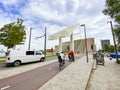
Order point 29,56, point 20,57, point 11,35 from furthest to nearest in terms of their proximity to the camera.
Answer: point 11,35 < point 29,56 < point 20,57

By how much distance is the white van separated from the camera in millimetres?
13570

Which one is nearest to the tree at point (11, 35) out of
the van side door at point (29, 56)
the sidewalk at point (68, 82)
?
the van side door at point (29, 56)

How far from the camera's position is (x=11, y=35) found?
1820 cm

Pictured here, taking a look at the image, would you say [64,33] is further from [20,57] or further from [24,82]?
[24,82]

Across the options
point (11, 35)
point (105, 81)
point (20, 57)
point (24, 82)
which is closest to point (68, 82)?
point (105, 81)

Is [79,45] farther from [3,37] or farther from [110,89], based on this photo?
[110,89]

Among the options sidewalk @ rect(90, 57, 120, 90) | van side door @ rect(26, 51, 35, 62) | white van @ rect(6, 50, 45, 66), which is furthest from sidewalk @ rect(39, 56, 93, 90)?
van side door @ rect(26, 51, 35, 62)

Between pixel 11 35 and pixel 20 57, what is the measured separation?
18.3 ft

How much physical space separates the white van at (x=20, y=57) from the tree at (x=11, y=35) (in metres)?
4.28

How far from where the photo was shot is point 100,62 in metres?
16.4

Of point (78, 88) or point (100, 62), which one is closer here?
point (78, 88)

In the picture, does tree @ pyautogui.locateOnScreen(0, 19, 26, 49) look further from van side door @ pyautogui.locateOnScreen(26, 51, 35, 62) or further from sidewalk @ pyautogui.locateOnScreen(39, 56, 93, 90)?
sidewalk @ pyautogui.locateOnScreen(39, 56, 93, 90)

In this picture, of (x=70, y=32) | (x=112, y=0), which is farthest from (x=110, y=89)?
(x=70, y=32)

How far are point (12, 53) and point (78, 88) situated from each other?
1099 cm
